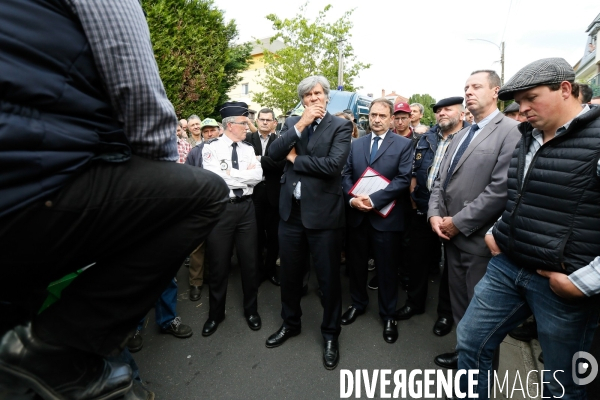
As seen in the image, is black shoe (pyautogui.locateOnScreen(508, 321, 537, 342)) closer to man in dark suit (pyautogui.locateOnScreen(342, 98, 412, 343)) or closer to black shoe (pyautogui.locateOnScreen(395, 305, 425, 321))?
black shoe (pyautogui.locateOnScreen(395, 305, 425, 321))

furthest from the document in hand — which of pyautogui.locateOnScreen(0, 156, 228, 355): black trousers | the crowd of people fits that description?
pyautogui.locateOnScreen(0, 156, 228, 355): black trousers

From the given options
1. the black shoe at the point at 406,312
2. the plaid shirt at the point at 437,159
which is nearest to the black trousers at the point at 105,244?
the plaid shirt at the point at 437,159

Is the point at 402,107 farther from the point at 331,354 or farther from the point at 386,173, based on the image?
the point at 331,354

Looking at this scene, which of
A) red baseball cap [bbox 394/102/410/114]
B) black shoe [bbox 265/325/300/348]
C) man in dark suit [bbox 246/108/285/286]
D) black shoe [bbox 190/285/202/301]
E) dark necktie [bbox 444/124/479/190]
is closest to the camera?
dark necktie [bbox 444/124/479/190]

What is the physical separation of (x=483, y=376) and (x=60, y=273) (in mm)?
2346

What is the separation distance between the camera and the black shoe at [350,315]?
369 cm

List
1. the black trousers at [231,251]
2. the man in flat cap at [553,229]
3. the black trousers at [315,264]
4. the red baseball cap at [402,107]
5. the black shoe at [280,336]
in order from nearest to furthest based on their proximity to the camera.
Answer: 1. the man in flat cap at [553,229]
2. the black trousers at [315,264]
3. the black shoe at [280,336]
4. the black trousers at [231,251]
5. the red baseball cap at [402,107]

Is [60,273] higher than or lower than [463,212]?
higher

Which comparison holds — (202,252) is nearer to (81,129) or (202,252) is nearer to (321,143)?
(321,143)

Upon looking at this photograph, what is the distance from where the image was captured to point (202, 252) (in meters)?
4.45

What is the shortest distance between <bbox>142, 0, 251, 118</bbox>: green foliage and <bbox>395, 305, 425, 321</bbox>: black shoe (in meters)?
10.1

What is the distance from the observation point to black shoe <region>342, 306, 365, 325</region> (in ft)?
12.1

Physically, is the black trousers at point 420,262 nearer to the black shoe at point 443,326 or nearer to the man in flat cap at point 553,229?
the black shoe at point 443,326

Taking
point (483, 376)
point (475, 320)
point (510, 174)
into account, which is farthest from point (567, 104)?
point (483, 376)
